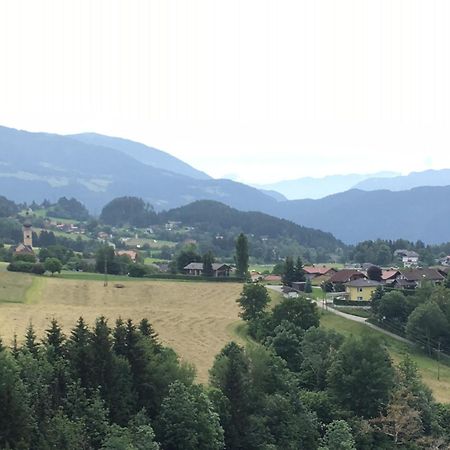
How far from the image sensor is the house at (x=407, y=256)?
482ft

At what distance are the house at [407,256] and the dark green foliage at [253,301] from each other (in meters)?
88.0

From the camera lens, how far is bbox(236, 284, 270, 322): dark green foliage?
60.3 m

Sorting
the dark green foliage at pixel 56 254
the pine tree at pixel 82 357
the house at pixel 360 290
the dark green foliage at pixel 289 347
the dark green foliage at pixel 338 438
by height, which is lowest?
the dark green foliage at pixel 338 438

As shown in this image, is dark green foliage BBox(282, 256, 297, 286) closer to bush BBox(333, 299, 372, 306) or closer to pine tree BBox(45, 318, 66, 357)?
bush BBox(333, 299, 372, 306)

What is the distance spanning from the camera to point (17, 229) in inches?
6639

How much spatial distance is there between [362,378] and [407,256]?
11975 centimetres

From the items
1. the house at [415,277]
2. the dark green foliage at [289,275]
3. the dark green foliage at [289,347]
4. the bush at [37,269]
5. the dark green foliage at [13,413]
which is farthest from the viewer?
the dark green foliage at [289,275]

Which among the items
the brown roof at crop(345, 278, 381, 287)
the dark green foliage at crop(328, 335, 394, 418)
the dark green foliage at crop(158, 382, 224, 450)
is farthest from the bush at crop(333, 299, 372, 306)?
the dark green foliage at crop(158, 382, 224, 450)

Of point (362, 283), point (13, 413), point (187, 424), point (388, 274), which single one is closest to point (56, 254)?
point (388, 274)

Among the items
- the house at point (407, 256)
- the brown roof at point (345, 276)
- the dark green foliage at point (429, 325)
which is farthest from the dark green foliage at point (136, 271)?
the house at point (407, 256)

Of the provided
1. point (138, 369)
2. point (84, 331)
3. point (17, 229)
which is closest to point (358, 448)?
point (138, 369)

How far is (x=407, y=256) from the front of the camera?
15325 centimetres

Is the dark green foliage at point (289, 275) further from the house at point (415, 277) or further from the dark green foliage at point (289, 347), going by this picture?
the dark green foliage at point (289, 347)

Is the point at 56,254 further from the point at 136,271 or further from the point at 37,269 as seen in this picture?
the point at 37,269
